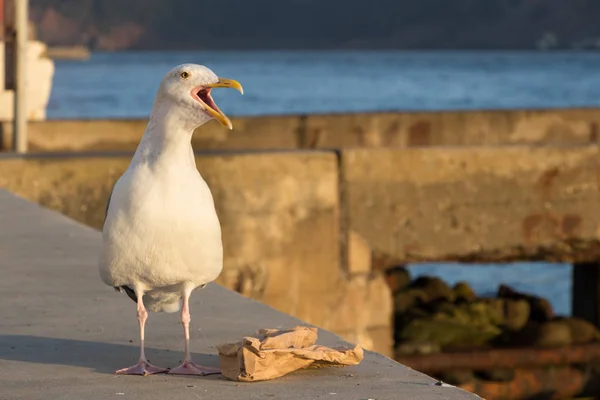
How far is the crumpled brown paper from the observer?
18.3ft

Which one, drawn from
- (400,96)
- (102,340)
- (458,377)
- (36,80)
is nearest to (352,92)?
(400,96)

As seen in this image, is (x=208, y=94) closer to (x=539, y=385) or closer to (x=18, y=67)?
(x=539, y=385)

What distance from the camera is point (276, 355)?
566 cm

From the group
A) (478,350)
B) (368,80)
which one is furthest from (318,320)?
(368,80)

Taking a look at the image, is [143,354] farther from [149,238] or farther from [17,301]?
[17,301]

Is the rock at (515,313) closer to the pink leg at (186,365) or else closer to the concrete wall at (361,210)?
the concrete wall at (361,210)

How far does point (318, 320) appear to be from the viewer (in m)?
11.3

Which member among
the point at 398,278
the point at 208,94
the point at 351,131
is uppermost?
the point at 208,94

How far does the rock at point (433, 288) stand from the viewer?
15678 millimetres

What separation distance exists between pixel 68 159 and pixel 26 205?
0.69m

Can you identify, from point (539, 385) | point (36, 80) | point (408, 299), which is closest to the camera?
point (539, 385)

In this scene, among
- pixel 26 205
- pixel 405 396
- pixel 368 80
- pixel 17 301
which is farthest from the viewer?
pixel 368 80

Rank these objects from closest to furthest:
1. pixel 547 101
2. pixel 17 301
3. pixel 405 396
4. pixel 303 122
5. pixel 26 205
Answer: pixel 405 396, pixel 17 301, pixel 26 205, pixel 303 122, pixel 547 101

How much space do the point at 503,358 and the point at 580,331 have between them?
136 cm
